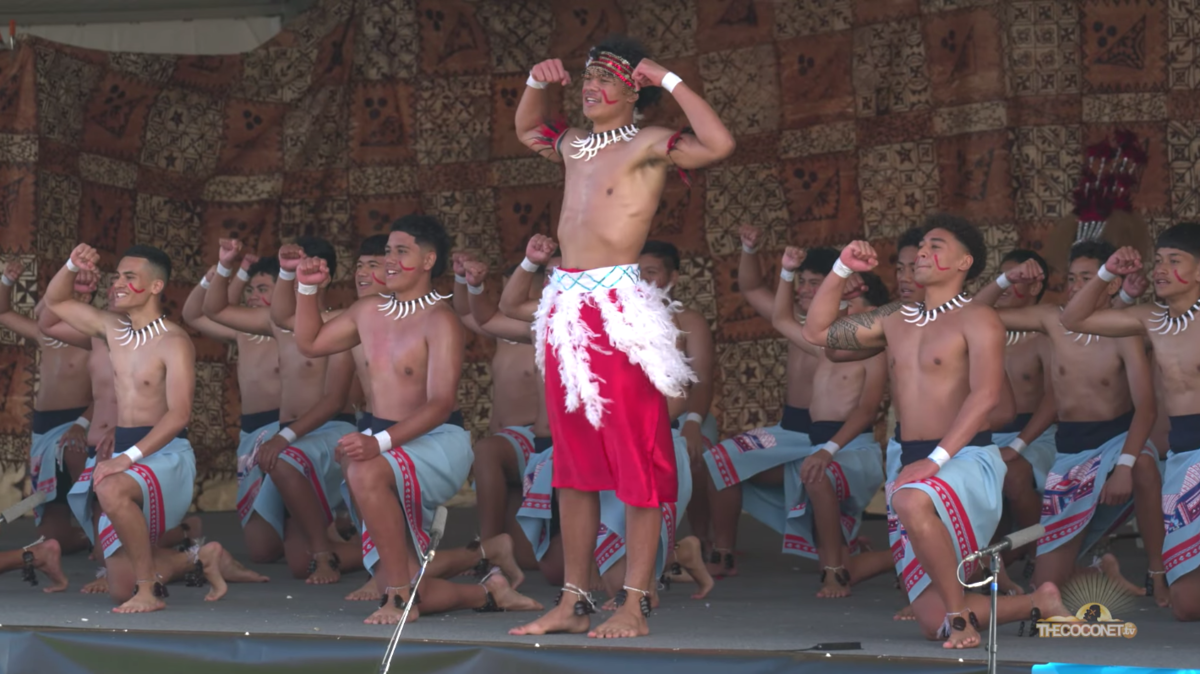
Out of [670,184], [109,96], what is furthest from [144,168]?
[670,184]

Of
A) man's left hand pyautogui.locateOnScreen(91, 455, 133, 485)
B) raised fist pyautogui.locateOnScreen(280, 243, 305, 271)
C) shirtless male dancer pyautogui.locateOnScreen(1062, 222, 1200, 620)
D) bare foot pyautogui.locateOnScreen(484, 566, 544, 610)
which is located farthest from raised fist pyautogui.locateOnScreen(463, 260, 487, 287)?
shirtless male dancer pyautogui.locateOnScreen(1062, 222, 1200, 620)

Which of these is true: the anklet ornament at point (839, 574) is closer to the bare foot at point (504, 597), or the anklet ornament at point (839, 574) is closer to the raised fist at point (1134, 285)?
the bare foot at point (504, 597)

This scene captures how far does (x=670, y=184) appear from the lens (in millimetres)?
7746

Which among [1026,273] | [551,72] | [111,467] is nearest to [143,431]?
[111,467]

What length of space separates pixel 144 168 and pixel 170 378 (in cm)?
297

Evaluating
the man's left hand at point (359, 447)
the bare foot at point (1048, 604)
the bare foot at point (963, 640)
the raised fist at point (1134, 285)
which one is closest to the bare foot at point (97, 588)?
the man's left hand at point (359, 447)

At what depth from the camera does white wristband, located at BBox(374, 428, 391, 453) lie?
467 cm

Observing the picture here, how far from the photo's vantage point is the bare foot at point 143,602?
4.61 m

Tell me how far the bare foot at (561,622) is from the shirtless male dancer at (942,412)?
2.97ft

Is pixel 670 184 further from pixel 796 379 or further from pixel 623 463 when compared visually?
pixel 623 463

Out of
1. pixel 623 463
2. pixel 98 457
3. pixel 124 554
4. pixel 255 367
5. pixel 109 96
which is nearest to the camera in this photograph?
pixel 623 463

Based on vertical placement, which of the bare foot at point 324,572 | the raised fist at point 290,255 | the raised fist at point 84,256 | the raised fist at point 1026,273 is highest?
the raised fist at point 84,256

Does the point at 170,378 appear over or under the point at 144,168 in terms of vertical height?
under

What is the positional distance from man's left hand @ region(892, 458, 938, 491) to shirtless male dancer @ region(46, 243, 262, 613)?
7.39ft
